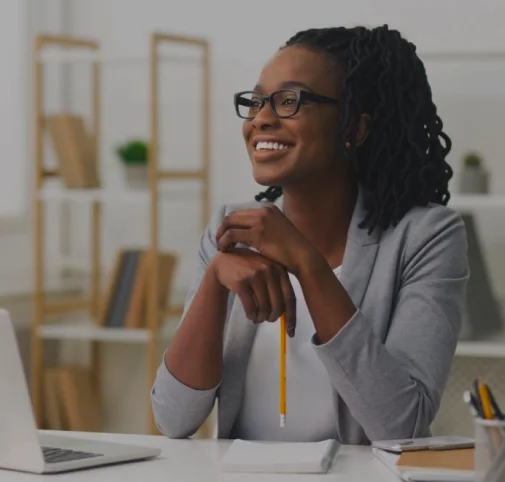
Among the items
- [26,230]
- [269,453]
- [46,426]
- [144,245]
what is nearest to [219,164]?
[144,245]

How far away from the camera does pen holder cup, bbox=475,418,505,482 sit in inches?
49.1

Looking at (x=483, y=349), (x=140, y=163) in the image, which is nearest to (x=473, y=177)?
(x=483, y=349)

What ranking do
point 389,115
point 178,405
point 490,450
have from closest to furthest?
point 490,450, point 178,405, point 389,115

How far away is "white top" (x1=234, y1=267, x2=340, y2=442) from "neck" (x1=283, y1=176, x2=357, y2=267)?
0.06 m

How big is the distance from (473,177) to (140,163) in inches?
41.2

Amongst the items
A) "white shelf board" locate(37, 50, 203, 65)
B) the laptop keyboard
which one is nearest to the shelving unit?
"white shelf board" locate(37, 50, 203, 65)

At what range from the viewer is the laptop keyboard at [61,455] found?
152cm

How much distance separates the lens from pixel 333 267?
6.29ft

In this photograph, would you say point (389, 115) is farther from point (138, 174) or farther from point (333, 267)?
point (138, 174)

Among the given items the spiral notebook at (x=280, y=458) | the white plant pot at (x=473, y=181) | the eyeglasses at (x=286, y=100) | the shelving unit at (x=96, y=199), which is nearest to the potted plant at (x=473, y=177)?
the white plant pot at (x=473, y=181)

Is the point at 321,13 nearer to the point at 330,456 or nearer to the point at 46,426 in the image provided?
the point at 46,426

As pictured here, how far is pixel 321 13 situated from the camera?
11.6ft

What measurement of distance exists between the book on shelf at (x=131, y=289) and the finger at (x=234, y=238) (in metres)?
1.78

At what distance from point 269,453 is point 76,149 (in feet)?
7.11
